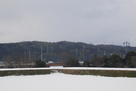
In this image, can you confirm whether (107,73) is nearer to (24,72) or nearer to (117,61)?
(24,72)

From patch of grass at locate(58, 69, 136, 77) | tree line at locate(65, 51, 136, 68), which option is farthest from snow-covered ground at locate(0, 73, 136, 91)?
tree line at locate(65, 51, 136, 68)

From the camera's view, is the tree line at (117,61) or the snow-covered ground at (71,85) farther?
the tree line at (117,61)

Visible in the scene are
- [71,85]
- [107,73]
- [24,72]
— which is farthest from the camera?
[24,72]

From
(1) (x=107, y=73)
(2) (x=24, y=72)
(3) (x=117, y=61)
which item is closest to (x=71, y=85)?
(1) (x=107, y=73)

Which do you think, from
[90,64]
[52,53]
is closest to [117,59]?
[90,64]

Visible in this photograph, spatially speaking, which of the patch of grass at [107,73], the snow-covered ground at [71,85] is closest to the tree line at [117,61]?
the patch of grass at [107,73]

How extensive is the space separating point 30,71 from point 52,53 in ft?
218

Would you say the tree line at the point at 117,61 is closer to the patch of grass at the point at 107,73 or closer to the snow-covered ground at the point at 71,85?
the patch of grass at the point at 107,73

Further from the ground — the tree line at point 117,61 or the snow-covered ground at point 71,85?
the tree line at point 117,61

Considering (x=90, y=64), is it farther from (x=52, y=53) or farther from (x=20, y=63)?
(x=52, y=53)

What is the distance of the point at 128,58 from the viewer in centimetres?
3862

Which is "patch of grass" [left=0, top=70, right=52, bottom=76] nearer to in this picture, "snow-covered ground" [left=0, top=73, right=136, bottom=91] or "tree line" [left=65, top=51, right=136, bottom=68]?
"snow-covered ground" [left=0, top=73, right=136, bottom=91]

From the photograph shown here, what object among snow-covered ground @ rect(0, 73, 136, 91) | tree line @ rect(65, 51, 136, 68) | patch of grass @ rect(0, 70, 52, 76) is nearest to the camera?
snow-covered ground @ rect(0, 73, 136, 91)

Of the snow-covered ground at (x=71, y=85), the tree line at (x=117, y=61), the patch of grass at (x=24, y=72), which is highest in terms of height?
the tree line at (x=117, y=61)
